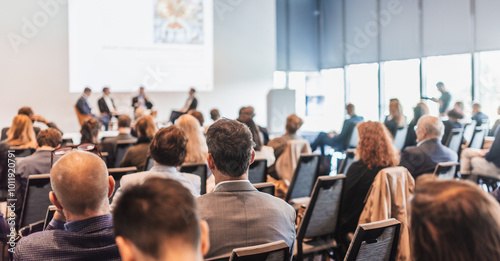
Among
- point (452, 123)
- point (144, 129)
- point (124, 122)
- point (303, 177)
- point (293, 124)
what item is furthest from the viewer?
point (452, 123)

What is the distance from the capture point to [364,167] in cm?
350

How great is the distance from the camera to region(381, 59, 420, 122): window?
1238 cm

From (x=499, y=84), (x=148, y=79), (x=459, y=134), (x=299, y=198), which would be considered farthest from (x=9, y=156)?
(x=499, y=84)

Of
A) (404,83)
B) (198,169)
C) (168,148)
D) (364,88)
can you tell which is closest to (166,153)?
(168,148)

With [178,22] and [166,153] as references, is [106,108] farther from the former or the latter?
[166,153]

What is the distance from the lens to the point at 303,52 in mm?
15195

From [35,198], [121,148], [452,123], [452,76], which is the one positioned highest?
[452,76]

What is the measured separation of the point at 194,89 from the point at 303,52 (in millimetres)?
4841

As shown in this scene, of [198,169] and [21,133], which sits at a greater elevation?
[21,133]

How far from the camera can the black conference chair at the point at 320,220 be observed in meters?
3.10

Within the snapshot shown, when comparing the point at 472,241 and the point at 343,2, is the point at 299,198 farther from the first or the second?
the point at 343,2

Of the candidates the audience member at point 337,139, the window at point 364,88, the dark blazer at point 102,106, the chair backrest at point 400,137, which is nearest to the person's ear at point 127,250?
the chair backrest at point 400,137

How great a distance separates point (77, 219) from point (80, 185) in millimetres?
127

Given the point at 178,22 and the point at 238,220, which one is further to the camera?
the point at 178,22
